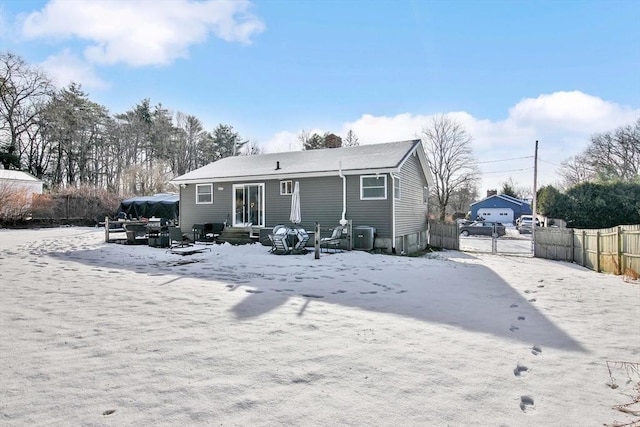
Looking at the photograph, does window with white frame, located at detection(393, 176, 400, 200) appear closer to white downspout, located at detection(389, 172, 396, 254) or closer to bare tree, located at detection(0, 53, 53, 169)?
white downspout, located at detection(389, 172, 396, 254)

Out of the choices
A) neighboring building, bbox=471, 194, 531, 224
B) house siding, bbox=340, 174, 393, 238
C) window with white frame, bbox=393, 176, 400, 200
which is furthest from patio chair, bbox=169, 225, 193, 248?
neighboring building, bbox=471, 194, 531, 224

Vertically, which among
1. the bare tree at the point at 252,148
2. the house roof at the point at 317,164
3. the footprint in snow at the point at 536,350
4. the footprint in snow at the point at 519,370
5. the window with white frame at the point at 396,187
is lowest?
the footprint in snow at the point at 536,350

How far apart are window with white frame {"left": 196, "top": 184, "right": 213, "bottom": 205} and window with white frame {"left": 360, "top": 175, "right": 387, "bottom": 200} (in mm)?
7084

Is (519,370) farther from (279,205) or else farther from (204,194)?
(204,194)

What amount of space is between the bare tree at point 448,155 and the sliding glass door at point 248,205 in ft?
86.9

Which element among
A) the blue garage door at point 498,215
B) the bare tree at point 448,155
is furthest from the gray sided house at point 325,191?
the blue garage door at point 498,215

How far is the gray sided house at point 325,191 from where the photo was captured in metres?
13.0

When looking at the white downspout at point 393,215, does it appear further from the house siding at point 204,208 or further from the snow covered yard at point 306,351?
the house siding at point 204,208

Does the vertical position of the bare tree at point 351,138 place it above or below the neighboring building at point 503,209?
above

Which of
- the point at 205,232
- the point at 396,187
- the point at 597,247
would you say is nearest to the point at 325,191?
the point at 396,187

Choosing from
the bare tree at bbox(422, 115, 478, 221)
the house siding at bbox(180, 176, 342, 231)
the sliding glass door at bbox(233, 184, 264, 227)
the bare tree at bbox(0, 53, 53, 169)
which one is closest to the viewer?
the house siding at bbox(180, 176, 342, 231)

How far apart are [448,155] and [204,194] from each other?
2907 cm

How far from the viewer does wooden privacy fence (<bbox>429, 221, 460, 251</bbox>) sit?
60.1 feet

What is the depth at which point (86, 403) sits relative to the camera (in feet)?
8.09
